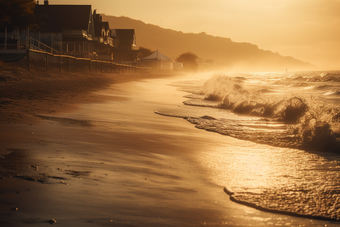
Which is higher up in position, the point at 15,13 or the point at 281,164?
the point at 15,13

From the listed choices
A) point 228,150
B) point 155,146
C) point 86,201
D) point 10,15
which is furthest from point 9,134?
point 10,15

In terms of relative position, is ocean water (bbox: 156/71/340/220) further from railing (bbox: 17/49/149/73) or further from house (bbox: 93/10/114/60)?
house (bbox: 93/10/114/60)

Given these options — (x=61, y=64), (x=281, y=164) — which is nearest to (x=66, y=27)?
(x=61, y=64)

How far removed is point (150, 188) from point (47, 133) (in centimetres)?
298

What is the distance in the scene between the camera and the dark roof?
46656 mm

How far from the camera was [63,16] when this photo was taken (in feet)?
157

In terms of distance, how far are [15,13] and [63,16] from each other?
55.8 feet

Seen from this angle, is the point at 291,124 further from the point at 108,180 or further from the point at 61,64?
the point at 61,64

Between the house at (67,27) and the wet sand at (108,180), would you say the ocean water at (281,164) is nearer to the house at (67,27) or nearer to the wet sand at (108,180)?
the wet sand at (108,180)

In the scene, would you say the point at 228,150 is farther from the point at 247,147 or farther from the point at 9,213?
the point at 9,213

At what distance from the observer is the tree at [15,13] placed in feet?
98.8

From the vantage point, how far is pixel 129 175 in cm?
374

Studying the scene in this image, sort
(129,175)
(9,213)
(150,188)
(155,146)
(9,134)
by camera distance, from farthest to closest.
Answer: (155,146)
(9,134)
(129,175)
(150,188)
(9,213)

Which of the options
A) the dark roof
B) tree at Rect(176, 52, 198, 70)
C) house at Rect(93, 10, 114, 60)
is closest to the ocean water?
the dark roof
